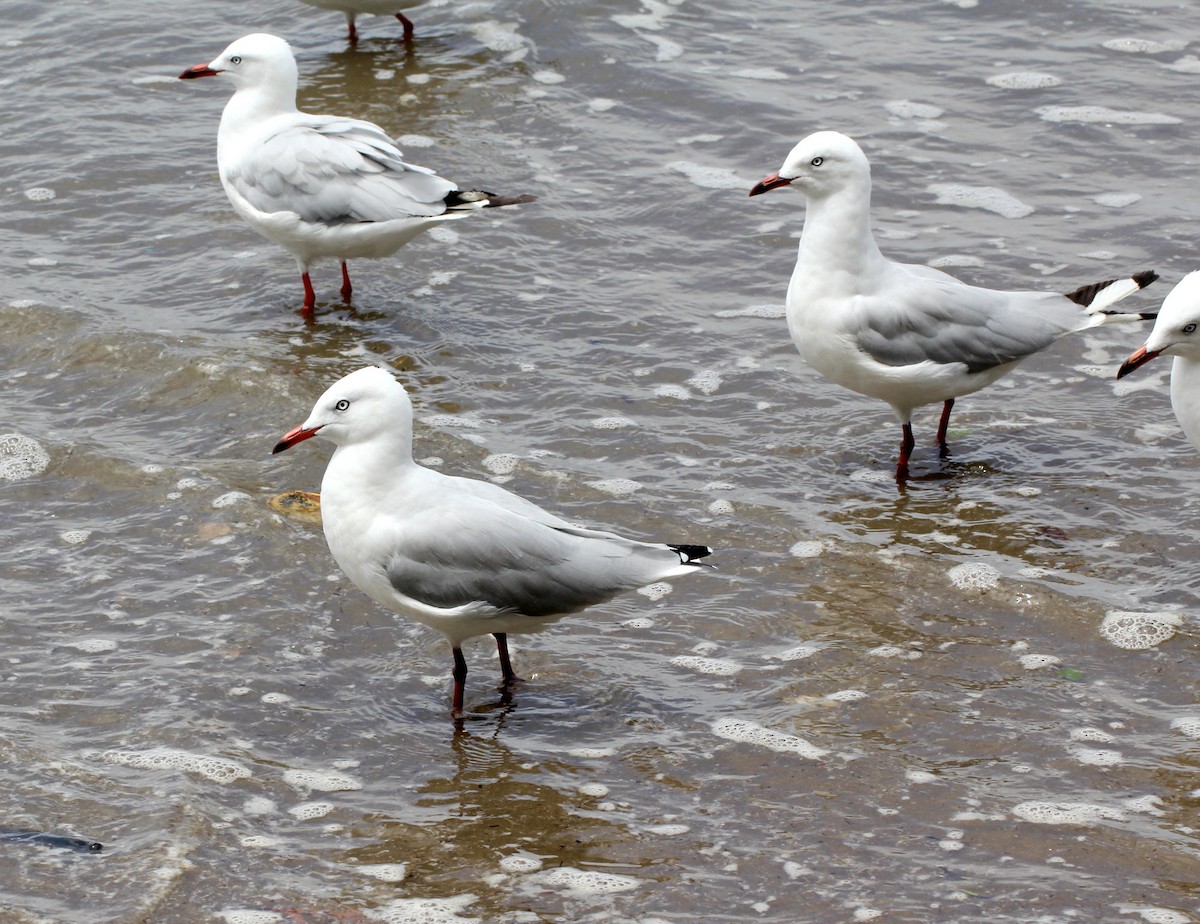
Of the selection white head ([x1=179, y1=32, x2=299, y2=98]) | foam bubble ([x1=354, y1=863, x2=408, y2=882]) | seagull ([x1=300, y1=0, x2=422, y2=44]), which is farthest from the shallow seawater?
white head ([x1=179, y1=32, x2=299, y2=98])

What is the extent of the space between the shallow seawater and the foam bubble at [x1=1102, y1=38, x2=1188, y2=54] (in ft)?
0.20

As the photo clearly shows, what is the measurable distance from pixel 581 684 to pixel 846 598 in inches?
50.7

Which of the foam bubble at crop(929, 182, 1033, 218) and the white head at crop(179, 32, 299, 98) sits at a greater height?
the white head at crop(179, 32, 299, 98)

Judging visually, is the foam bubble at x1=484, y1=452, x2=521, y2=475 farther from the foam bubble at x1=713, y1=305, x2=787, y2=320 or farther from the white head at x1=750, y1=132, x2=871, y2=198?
the foam bubble at x1=713, y1=305, x2=787, y2=320

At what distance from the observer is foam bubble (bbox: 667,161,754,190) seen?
10.6 m

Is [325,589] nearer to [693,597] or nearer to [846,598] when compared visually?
[693,597]

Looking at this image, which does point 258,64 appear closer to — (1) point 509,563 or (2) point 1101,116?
(1) point 509,563

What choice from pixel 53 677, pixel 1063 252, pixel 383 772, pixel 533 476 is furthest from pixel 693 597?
pixel 1063 252

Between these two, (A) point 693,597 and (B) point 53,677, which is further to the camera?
(A) point 693,597

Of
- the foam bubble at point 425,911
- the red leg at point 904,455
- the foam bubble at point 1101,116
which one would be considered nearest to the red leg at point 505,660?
the foam bubble at point 425,911

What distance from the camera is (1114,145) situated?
1084 cm

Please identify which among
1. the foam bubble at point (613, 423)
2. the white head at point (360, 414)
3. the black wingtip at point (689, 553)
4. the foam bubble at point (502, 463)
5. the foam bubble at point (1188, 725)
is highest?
the white head at point (360, 414)

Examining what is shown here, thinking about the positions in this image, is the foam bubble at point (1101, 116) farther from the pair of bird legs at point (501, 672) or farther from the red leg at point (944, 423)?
the pair of bird legs at point (501, 672)

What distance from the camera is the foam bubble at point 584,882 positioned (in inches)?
196
